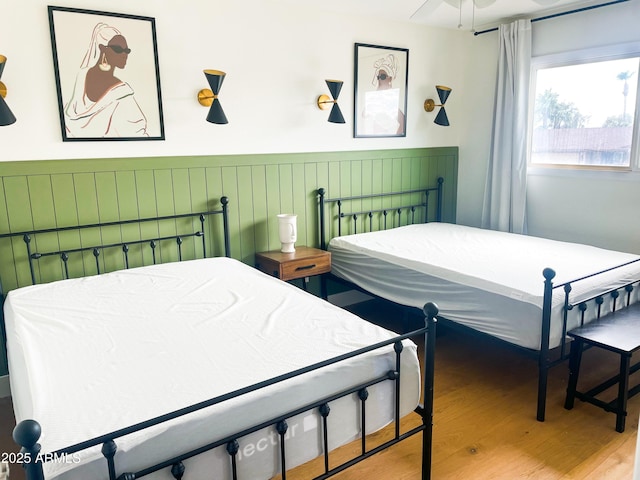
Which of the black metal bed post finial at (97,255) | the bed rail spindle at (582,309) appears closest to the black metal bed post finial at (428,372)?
the bed rail spindle at (582,309)

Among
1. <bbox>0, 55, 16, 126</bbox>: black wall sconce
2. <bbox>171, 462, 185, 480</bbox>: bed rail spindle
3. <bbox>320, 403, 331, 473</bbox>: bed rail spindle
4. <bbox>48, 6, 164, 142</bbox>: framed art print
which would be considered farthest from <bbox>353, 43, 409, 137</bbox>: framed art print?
<bbox>171, 462, 185, 480</bbox>: bed rail spindle

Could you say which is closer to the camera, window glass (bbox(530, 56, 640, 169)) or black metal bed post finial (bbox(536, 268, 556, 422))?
black metal bed post finial (bbox(536, 268, 556, 422))

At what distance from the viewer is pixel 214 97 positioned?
3.12 metres

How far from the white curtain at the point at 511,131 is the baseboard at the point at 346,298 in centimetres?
140

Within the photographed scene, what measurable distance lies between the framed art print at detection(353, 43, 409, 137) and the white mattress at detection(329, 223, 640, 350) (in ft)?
2.99

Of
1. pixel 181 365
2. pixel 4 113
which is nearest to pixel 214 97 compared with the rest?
pixel 4 113

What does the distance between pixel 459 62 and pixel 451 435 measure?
3.47m

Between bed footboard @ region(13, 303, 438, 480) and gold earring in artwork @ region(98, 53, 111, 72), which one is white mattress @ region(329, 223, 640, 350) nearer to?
bed footboard @ region(13, 303, 438, 480)

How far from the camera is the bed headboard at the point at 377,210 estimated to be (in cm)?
398

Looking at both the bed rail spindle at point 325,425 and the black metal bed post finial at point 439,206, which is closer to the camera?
the bed rail spindle at point 325,425

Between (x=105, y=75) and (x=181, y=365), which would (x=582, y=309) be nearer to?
(x=181, y=365)

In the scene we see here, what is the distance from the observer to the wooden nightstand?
3363 mm

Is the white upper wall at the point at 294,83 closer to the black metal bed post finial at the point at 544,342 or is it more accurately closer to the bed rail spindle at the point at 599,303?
the bed rail spindle at the point at 599,303

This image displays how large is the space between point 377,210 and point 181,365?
2802 mm
